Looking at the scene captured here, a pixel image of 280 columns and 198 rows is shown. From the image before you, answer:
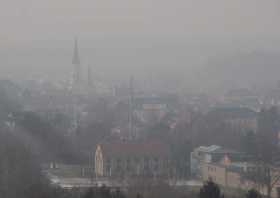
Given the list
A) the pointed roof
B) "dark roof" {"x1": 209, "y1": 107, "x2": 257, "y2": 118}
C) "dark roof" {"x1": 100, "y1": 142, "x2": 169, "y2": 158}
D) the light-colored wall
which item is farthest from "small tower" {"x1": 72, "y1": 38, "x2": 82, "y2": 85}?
the light-colored wall

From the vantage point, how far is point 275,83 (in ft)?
117

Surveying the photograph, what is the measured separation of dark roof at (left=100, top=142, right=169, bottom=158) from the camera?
18500 millimetres

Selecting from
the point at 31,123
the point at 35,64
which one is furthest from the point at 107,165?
the point at 35,64

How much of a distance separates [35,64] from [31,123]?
40.2 feet

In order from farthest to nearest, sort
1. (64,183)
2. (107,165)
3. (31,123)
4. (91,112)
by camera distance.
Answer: (91,112) → (31,123) → (107,165) → (64,183)

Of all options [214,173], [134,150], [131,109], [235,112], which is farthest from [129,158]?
[131,109]

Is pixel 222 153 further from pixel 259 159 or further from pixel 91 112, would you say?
pixel 91 112

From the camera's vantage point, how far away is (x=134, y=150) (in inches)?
734

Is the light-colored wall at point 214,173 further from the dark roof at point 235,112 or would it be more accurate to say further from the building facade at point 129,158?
the dark roof at point 235,112

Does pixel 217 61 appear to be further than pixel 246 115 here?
Yes

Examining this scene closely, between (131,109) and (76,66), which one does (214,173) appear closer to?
(131,109)

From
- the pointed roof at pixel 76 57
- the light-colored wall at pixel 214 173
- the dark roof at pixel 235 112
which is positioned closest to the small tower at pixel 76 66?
the pointed roof at pixel 76 57

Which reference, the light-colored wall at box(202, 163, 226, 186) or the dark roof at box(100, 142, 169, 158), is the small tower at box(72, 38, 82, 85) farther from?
the light-colored wall at box(202, 163, 226, 186)

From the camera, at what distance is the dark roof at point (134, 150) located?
18.5 meters
